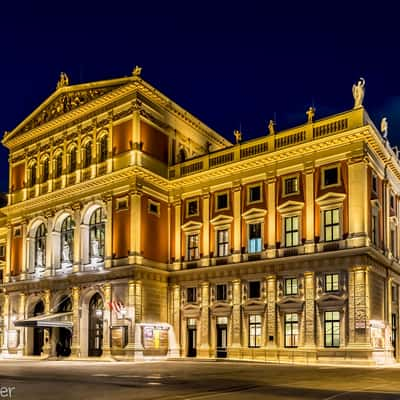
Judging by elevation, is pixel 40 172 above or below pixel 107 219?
above

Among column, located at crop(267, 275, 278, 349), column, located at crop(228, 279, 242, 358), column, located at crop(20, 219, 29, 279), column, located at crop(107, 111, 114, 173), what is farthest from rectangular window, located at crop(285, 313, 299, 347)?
column, located at crop(20, 219, 29, 279)

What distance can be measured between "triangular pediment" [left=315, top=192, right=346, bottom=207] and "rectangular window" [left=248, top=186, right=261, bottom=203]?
5.12 metres

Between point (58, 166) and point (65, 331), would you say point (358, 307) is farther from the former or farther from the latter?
point (58, 166)

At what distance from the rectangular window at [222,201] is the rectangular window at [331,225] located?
869cm

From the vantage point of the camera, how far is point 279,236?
42.4 m

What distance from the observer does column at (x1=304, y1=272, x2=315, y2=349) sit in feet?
128

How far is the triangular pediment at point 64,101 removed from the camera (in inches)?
1962

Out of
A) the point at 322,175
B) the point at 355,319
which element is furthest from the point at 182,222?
the point at 355,319

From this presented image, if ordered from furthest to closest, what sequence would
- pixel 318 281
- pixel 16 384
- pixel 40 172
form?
pixel 40 172 → pixel 318 281 → pixel 16 384

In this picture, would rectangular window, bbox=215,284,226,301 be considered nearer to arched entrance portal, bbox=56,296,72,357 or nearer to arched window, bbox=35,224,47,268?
arched entrance portal, bbox=56,296,72,357

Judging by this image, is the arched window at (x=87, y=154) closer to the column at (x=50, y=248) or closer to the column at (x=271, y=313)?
Result: the column at (x=50, y=248)

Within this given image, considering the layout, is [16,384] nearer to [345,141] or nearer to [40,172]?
[345,141]

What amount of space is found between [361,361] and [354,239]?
7.57m

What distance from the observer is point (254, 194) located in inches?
1753
